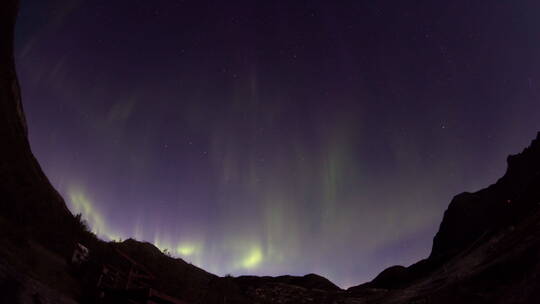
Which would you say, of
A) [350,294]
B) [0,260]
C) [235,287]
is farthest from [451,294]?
[235,287]

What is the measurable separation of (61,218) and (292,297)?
1033 inches

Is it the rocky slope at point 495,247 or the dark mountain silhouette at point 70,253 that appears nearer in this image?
the dark mountain silhouette at point 70,253

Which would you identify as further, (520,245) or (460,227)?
(460,227)

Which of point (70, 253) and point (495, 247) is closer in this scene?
point (70, 253)

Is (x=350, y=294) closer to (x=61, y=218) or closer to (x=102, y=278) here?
(x=102, y=278)

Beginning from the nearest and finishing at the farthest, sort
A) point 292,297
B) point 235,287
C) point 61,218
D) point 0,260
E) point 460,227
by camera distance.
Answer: point 0,260 < point 61,218 < point 292,297 < point 235,287 < point 460,227

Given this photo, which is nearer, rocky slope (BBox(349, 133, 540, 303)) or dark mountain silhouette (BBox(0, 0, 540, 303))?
dark mountain silhouette (BBox(0, 0, 540, 303))

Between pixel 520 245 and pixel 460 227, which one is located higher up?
pixel 460 227

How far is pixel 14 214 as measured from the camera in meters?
16.9

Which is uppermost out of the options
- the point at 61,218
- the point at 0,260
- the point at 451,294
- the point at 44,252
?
the point at 61,218

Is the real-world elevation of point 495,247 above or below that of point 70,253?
below

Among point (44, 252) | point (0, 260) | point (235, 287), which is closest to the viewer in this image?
point (0, 260)

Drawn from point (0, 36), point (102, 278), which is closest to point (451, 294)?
point (102, 278)

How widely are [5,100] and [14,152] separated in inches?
129
